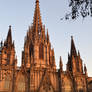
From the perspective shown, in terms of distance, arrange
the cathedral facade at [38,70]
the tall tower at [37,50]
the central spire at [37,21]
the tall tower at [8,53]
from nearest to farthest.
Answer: the cathedral facade at [38,70] → the tall tower at [8,53] → the tall tower at [37,50] → the central spire at [37,21]

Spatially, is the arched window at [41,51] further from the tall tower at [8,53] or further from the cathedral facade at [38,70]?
the tall tower at [8,53]

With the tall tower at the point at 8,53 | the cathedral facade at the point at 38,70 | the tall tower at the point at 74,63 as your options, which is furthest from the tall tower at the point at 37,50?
the tall tower at the point at 74,63

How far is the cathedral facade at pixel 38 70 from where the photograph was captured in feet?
103

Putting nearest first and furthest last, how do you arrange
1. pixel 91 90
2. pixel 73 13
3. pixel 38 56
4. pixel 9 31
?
pixel 73 13
pixel 91 90
pixel 38 56
pixel 9 31

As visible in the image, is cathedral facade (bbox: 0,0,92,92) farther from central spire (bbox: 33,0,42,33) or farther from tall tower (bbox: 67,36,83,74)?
central spire (bbox: 33,0,42,33)

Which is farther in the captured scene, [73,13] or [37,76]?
[37,76]

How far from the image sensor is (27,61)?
119 ft

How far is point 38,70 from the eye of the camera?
109 feet

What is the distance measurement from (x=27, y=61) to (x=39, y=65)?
2953 millimetres

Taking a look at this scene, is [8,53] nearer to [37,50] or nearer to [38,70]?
[37,50]

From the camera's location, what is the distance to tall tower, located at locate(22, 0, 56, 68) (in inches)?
1426

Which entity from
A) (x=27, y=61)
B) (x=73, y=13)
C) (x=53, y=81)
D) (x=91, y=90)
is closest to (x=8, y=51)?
(x=27, y=61)

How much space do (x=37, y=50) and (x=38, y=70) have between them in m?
5.93

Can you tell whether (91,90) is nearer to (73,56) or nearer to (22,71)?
(73,56)
